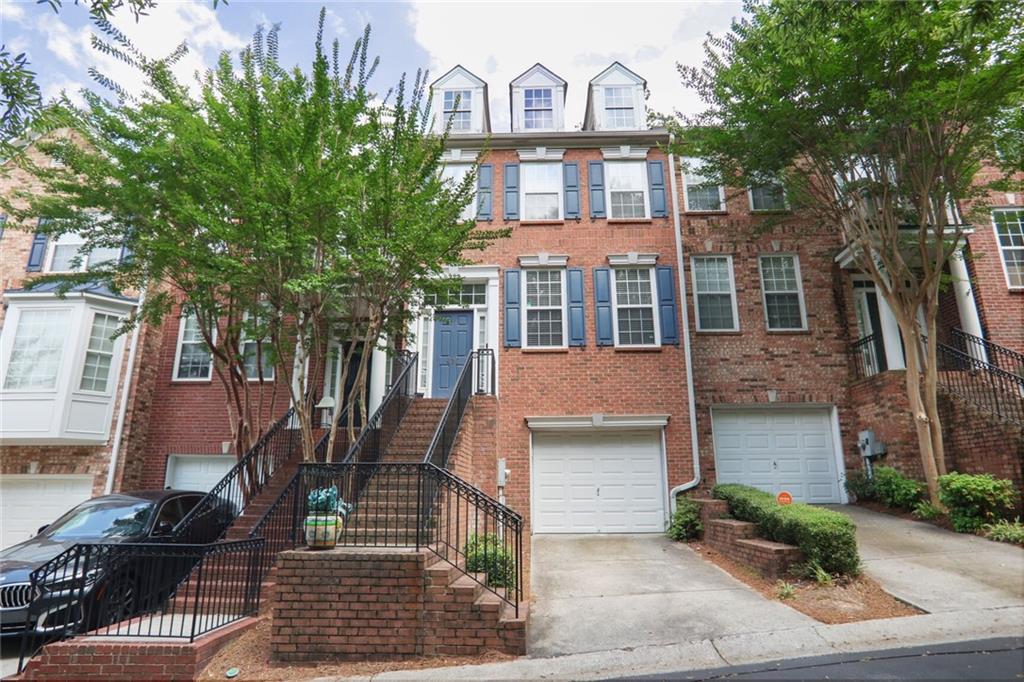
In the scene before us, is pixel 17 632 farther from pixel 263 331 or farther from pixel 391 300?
pixel 391 300

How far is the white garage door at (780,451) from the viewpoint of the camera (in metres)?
11.3

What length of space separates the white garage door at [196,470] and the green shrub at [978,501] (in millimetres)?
13346

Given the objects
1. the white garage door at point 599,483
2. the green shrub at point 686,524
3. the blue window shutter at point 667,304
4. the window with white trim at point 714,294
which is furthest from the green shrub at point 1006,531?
the blue window shutter at point 667,304

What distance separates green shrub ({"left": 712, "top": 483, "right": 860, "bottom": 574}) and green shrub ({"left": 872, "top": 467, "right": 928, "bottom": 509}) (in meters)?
3.14

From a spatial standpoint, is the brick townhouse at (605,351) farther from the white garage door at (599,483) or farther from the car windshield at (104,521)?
the car windshield at (104,521)

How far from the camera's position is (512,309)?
39.2ft

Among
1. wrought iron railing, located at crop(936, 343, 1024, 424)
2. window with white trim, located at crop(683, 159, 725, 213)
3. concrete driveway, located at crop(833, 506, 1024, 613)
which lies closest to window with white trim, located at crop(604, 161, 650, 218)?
window with white trim, located at crop(683, 159, 725, 213)

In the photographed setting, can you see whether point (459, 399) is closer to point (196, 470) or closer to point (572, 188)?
point (572, 188)

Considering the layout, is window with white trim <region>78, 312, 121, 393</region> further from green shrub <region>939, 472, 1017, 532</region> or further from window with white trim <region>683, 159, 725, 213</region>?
green shrub <region>939, 472, 1017, 532</region>

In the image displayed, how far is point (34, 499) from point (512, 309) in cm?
1099

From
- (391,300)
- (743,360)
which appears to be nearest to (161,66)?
(391,300)

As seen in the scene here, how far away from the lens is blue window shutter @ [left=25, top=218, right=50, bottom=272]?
43.0ft

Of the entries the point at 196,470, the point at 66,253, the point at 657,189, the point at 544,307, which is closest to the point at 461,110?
the point at 657,189

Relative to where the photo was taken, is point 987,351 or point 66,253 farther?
point 66,253
